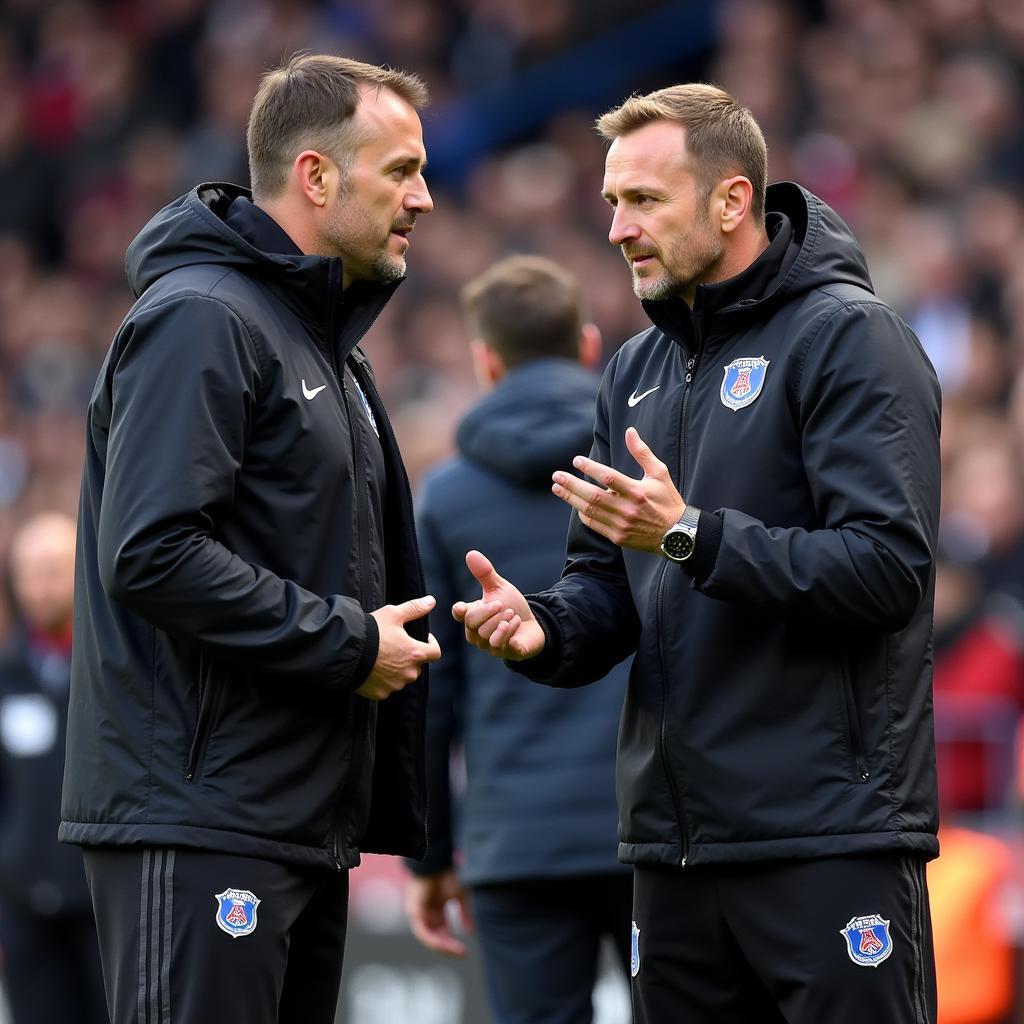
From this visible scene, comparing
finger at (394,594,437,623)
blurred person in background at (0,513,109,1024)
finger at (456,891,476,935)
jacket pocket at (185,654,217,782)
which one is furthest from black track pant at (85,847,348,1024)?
blurred person in background at (0,513,109,1024)

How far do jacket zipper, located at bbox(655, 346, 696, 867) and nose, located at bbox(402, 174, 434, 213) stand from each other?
65 centimetres

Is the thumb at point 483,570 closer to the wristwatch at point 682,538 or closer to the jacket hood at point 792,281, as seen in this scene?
the wristwatch at point 682,538

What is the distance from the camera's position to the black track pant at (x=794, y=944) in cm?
375

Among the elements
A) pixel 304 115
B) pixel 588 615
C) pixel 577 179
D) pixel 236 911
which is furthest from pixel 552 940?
pixel 577 179

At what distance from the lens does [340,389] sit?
4.14 metres

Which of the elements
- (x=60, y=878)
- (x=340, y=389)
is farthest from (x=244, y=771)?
(x=60, y=878)

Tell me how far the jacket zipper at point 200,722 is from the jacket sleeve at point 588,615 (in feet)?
2.44

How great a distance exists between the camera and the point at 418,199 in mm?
4258

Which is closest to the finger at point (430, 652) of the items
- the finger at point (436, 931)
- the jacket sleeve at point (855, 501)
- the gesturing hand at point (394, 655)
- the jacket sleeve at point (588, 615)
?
the gesturing hand at point (394, 655)

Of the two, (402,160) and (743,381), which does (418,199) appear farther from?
(743,381)

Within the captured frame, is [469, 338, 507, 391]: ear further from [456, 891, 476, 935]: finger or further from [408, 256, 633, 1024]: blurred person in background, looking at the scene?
[456, 891, 476, 935]: finger

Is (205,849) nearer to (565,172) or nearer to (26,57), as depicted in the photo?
(565,172)

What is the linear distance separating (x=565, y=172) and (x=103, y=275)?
3904 millimetres

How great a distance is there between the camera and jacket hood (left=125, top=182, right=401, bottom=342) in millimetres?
4012
